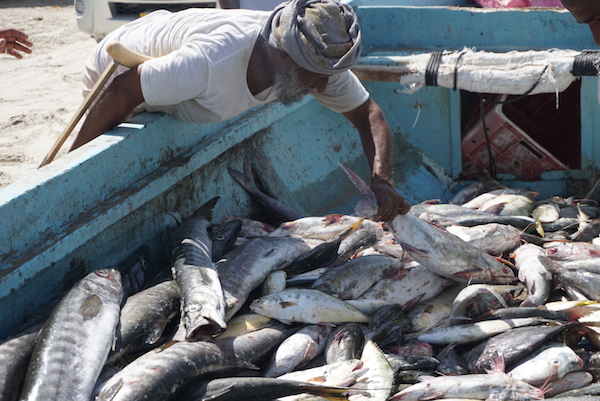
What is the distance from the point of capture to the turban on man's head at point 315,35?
12.6 ft

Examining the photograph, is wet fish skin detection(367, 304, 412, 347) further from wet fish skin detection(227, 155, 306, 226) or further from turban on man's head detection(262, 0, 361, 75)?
turban on man's head detection(262, 0, 361, 75)

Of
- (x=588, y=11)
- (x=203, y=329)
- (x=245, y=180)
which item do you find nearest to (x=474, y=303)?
(x=203, y=329)

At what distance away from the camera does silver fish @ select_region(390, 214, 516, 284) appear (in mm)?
4070

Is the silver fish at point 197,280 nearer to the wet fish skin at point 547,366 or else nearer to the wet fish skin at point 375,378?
the wet fish skin at point 375,378

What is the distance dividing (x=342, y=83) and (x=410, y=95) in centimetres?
167

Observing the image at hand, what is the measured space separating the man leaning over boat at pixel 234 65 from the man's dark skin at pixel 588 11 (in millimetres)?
1141

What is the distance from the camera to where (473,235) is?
4.52 metres

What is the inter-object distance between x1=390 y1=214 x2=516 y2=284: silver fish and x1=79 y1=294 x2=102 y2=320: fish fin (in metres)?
1.71

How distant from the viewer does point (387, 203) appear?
389cm

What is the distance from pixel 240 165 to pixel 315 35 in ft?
4.76

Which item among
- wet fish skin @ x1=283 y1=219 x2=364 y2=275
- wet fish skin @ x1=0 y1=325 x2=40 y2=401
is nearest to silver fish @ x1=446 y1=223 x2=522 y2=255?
wet fish skin @ x1=283 y1=219 x2=364 y2=275

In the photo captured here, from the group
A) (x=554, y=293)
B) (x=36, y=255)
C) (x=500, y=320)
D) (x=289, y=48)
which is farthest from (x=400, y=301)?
(x=36, y=255)

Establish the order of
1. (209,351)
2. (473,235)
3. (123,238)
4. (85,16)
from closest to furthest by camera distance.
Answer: (209,351)
(123,238)
(473,235)
(85,16)

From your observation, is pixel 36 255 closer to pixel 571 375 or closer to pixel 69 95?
pixel 571 375
